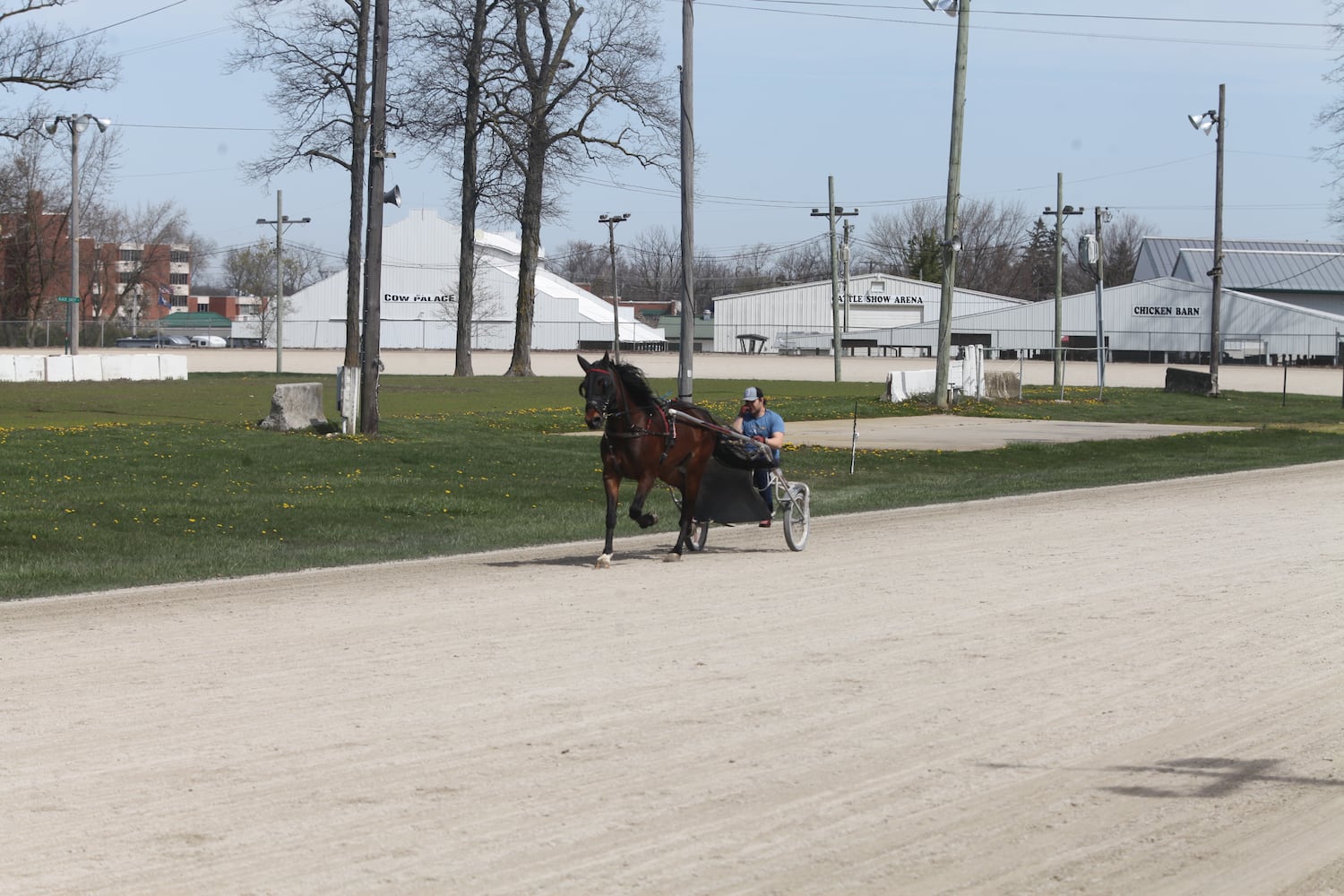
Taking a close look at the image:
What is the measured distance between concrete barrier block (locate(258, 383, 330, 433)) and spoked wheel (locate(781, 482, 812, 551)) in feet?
51.4

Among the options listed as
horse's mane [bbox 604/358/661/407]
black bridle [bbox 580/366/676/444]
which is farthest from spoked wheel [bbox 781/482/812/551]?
horse's mane [bbox 604/358/661/407]

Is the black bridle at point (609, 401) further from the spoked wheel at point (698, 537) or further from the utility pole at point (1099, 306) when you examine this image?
the utility pole at point (1099, 306)

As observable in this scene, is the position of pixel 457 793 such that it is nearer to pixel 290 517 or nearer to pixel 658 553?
pixel 658 553

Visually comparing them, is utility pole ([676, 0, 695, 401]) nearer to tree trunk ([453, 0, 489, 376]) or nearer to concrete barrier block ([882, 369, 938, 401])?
concrete barrier block ([882, 369, 938, 401])

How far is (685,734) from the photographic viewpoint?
812cm

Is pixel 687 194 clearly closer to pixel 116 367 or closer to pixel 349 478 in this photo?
pixel 349 478

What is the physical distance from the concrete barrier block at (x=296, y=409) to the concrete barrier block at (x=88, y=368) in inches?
1028

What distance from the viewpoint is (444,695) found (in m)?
9.08

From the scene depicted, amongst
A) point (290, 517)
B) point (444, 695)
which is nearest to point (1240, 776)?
point (444, 695)

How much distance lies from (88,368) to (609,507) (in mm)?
44288

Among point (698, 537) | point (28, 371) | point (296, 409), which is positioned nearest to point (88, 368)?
point (28, 371)

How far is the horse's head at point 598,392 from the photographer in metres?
13.7

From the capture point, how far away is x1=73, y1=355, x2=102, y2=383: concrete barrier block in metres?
53.8

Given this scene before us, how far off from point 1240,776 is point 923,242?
15407 centimetres
